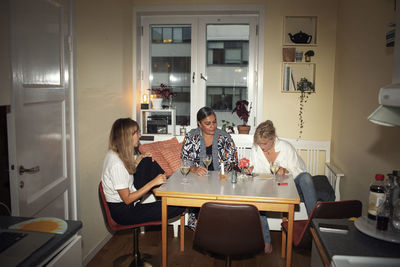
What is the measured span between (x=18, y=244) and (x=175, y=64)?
3.44 m

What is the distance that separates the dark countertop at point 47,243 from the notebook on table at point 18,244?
0.6 inches

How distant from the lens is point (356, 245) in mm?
1538

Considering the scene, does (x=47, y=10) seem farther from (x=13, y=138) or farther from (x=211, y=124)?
(x=211, y=124)

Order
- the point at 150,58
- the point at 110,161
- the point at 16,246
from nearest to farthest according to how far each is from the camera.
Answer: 1. the point at 16,246
2. the point at 110,161
3. the point at 150,58

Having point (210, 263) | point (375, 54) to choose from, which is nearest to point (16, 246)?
point (210, 263)

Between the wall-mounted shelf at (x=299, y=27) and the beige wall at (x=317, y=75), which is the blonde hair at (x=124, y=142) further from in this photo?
the wall-mounted shelf at (x=299, y=27)

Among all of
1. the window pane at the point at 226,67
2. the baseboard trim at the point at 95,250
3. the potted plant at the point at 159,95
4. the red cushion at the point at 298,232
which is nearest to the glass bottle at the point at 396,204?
the red cushion at the point at 298,232

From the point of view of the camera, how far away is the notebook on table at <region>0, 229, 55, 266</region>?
51.1 inches

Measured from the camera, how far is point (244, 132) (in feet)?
14.1

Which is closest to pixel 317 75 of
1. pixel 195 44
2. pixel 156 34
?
pixel 195 44

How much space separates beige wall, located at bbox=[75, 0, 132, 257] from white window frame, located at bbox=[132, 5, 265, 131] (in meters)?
0.55

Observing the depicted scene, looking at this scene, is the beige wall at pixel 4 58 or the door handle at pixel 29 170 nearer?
the beige wall at pixel 4 58

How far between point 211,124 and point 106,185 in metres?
1.17

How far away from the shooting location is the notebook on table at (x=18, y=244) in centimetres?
130
